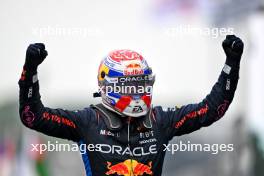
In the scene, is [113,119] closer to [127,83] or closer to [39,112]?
[127,83]

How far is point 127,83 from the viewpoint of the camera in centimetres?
667

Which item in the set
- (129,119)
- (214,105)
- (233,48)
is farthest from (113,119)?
(233,48)

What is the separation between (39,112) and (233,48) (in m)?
1.41

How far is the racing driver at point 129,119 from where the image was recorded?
6609 millimetres

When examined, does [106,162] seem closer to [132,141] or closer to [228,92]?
[132,141]

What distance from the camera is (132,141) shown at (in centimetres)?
665

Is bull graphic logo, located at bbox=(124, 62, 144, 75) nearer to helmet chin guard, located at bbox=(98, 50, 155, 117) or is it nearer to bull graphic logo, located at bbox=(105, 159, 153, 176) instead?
helmet chin guard, located at bbox=(98, 50, 155, 117)

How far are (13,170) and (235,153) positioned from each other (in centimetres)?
389

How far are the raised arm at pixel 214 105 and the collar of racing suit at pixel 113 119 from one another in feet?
0.43

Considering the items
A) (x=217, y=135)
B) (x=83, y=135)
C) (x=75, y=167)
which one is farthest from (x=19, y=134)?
(x=83, y=135)

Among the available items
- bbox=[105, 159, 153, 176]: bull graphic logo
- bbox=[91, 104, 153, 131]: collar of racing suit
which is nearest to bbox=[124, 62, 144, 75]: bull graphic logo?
bbox=[91, 104, 153, 131]: collar of racing suit

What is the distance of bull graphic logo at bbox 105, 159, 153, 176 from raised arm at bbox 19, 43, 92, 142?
1.06ft

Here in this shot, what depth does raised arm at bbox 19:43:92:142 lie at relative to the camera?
631cm

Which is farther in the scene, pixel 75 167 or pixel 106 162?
pixel 75 167
